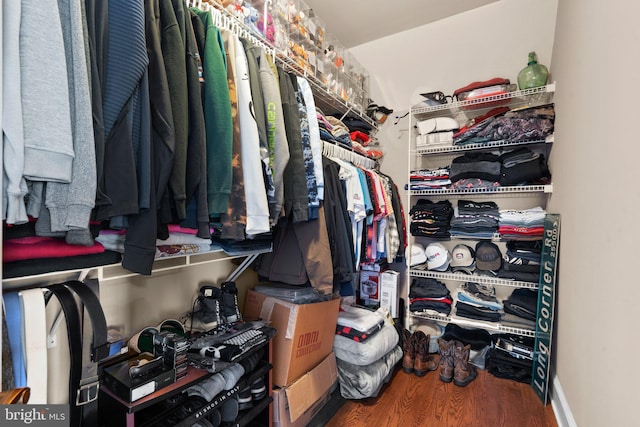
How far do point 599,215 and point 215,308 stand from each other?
1592mm

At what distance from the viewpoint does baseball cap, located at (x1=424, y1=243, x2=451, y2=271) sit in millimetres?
2357

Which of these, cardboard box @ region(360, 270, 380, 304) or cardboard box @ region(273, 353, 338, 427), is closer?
cardboard box @ region(273, 353, 338, 427)

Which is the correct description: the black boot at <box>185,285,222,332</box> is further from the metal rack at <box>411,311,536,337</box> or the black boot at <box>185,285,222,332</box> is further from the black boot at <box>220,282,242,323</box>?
the metal rack at <box>411,311,536,337</box>

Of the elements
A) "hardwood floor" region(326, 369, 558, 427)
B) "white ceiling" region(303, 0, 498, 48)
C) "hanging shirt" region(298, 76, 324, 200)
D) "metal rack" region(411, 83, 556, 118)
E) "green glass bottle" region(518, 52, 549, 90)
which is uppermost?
"white ceiling" region(303, 0, 498, 48)

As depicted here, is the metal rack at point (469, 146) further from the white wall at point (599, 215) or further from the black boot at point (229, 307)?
the black boot at point (229, 307)

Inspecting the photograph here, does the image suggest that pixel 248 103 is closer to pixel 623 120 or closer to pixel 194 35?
pixel 194 35

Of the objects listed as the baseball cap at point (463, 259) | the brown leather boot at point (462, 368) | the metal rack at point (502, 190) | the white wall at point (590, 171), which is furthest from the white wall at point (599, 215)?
the baseball cap at point (463, 259)

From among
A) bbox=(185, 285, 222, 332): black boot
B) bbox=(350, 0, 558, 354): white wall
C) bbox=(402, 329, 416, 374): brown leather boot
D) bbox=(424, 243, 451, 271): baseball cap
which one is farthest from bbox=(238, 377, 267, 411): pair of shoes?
bbox=(350, 0, 558, 354): white wall

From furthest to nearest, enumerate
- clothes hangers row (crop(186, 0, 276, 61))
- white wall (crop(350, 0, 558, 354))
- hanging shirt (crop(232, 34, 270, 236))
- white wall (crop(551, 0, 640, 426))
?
white wall (crop(350, 0, 558, 354)) → clothes hangers row (crop(186, 0, 276, 61)) → hanging shirt (crop(232, 34, 270, 236)) → white wall (crop(551, 0, 640, 426))

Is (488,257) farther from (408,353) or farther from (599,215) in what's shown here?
(599,215)

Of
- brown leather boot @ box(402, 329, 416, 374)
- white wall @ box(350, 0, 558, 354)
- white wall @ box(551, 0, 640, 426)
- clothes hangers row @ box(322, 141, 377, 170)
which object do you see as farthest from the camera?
white wall @ box(350, 0, 558, 354)

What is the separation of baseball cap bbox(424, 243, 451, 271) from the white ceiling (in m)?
1.86

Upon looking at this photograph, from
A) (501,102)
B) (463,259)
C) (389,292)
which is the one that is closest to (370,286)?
(389,292)

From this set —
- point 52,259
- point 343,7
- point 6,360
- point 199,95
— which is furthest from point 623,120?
point 343,7
